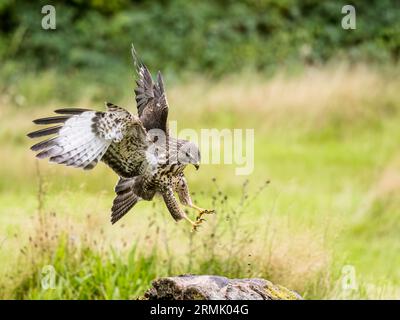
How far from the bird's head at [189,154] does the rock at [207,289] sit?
979 millimetres

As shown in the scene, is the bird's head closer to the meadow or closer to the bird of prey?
the bird of prey

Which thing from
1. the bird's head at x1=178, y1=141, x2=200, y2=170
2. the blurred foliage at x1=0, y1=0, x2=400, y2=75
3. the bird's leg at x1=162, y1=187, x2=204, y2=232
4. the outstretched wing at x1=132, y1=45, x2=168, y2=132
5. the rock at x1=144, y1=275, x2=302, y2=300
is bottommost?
the rock at x1=144, y1=275, x2=302, y2=300

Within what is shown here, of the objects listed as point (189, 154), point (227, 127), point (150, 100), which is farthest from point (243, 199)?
point (227, 127)

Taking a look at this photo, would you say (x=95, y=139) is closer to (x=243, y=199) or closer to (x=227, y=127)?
(x=243, y=199)

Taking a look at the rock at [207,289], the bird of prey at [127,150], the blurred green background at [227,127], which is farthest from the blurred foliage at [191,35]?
the bird of prey at [127,150]

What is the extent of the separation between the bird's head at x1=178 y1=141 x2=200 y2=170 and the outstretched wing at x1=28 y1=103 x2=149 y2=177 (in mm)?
223

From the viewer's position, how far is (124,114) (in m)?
3.96

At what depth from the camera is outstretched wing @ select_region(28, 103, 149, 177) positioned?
150 inches

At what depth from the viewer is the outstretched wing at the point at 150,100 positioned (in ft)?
14.1

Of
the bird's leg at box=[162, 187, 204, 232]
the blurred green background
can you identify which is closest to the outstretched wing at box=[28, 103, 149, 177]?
the bird's leg at box=[162, 187, 204, 232]

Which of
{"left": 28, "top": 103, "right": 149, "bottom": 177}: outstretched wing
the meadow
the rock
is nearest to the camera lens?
{"left": 28, "top": 103, "right": 149, "bottom": 177}: outstretched wing

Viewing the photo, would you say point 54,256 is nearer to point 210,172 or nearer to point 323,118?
point 210,172

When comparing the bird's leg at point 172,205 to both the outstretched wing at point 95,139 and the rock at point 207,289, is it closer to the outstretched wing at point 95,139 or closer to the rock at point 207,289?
the outstretched wing at point 95,139
